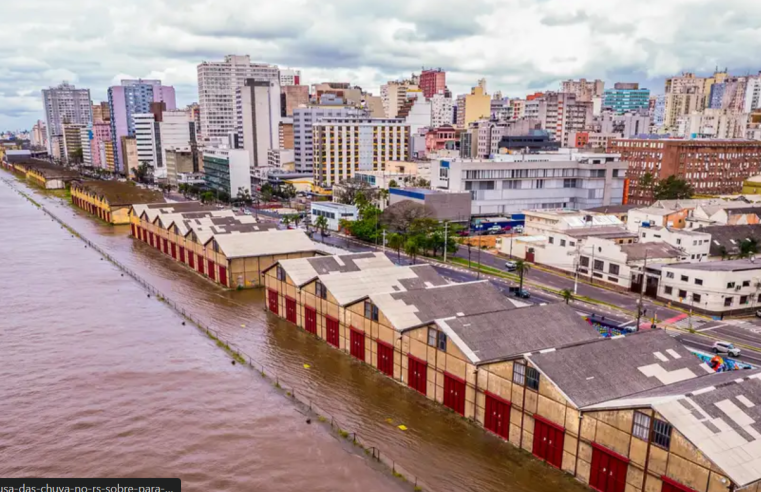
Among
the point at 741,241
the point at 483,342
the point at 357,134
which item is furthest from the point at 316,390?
the point at 357,134

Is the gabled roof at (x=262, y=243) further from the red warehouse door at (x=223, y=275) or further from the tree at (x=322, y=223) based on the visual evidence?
the tree at (x=322, y=223)

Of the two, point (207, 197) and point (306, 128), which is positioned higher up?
point (306, 128)

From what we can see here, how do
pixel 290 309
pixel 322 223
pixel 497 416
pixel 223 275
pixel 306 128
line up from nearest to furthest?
pixel 497 416, pixel 290 309, pixel 223 275, pixel 322 223, pixel 306 128

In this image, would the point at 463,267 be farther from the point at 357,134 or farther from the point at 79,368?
the point at 357,134

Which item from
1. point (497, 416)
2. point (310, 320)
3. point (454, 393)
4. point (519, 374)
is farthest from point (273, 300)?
point (519, 374)

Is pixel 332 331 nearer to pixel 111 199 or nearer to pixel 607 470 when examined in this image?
pixel 607 470

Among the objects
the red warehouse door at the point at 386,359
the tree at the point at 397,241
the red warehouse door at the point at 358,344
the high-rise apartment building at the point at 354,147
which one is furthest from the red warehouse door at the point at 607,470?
the high-rise apartment building at the point at 354,147

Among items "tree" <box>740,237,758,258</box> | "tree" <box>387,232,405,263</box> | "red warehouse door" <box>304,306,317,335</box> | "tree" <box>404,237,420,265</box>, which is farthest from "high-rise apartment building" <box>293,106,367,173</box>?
"red warehouse door" <box>304,306,317,335</box>
